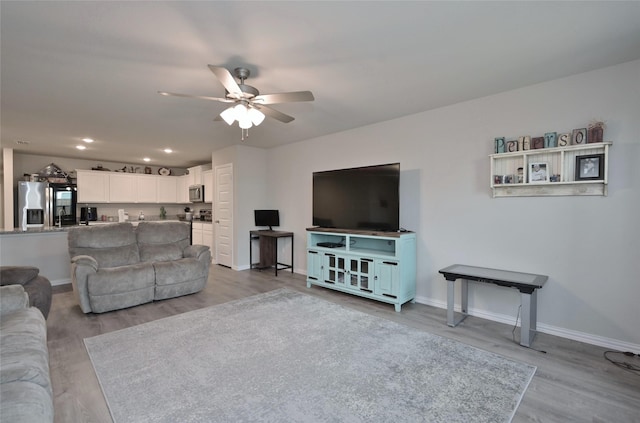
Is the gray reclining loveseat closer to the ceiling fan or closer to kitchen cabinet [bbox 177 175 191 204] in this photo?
the ceiling fan

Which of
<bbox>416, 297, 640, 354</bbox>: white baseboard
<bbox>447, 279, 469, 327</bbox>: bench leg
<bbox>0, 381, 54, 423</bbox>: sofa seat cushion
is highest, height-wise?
<bbox>0, 381, 54, 423</bbox>: sofa seat cushion

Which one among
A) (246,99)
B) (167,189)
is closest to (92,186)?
(167,189)

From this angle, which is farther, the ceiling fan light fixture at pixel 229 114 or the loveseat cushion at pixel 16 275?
the loveseat cushion at pixel 16 275

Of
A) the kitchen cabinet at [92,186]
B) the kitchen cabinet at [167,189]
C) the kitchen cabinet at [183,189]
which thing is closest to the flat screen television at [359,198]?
the kitchen cabinet at [183,189]

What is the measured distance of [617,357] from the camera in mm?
2525

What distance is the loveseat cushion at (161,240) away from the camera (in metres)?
4.32

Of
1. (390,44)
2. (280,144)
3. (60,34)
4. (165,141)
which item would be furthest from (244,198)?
(390,44)

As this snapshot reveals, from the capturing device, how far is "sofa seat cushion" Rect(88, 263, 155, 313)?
11.3ft

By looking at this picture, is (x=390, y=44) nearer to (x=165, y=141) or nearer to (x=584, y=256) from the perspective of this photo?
(x=584, y=256)

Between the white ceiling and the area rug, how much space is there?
249 cm

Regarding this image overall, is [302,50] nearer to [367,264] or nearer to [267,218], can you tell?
[367,264]

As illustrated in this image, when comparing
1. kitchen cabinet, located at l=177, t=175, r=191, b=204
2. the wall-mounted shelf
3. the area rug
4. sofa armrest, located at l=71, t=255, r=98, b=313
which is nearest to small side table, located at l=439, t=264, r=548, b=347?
the area rug

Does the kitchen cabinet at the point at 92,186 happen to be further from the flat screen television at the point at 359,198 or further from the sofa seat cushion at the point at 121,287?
the flat screen television at the point at 359,198

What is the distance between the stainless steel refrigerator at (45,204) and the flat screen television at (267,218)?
4.26 meters
